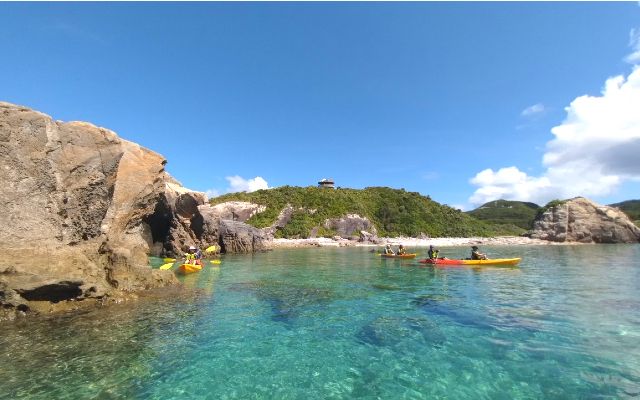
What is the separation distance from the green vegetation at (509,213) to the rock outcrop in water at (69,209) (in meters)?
143

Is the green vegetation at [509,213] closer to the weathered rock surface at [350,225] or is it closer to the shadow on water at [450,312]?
the weathered rock surface at [350,225]

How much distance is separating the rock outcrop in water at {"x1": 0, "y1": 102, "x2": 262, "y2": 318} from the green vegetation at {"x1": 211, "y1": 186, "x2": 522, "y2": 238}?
57.7 metres

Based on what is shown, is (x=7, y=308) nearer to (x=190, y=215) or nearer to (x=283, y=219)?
(x=190, y=215)

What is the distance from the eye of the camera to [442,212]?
98188 mm

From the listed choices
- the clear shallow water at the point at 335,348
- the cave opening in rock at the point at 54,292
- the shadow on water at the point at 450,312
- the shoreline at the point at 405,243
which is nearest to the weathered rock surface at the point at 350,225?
the shoreline at the point at 405,243

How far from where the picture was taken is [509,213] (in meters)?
165

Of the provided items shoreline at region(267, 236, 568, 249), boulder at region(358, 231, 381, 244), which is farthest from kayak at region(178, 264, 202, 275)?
boulder at region(358, 231, 381, 244)

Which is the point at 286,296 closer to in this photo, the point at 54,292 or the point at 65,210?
the point at 54,292

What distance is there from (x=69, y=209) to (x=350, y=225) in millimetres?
69002

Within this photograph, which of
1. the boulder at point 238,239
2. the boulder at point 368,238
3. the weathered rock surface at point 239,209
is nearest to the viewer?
the boulder at point 238,239

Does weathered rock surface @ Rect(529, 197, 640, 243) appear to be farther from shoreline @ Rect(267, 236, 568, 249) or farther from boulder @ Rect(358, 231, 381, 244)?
boulder @ Rect(358, 231, 381, 244)

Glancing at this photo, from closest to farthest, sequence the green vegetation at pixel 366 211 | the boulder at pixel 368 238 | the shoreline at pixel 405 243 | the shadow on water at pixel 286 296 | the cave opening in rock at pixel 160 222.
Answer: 1. the shadow on water at pixel 286 296
2. the cave opening in rock at pixel 160 222
3. the shoreline at pixel 405 243
4. the boulder at pixel 368 238
5. the green vegetation at pixel 366 211

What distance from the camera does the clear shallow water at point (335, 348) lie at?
763 cm

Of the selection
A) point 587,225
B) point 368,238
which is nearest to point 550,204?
point 587,225
